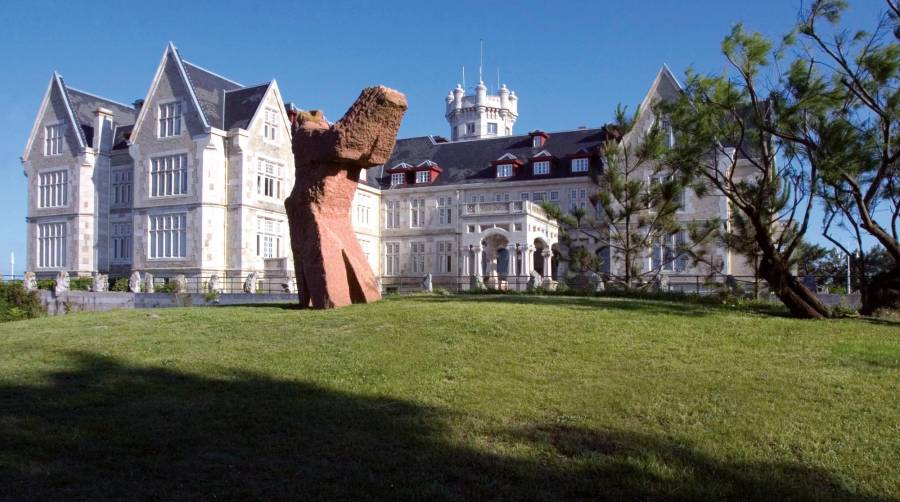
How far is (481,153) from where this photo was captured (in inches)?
1927

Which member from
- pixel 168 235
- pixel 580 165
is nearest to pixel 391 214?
pixel 580 165

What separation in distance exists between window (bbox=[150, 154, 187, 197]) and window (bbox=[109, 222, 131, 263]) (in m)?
4.33

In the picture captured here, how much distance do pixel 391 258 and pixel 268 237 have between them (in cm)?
1187

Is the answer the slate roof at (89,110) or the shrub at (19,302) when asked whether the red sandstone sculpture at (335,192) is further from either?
the slate roof at (89,110)

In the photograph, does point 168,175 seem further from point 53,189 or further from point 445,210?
point 445,210

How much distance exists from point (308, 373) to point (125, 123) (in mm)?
41997

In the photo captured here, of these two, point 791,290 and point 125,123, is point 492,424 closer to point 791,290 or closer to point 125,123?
point 791,290

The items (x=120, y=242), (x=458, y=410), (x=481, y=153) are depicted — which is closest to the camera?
(x=458, y=410)

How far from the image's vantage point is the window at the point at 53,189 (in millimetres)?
42250

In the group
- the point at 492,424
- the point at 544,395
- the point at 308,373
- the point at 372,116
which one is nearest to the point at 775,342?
the point at 544,395

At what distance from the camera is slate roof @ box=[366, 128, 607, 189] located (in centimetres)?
4556

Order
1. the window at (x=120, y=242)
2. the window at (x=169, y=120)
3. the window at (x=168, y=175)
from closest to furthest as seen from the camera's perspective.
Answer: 1. the window at (x=168, y=175)
2. the window at (x=169, y=120)
3. the window at (x=120, y=242)

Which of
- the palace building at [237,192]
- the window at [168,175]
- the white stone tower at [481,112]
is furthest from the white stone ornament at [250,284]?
the white stone tower at [481,112]

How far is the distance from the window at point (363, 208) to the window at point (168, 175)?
37.2ft
